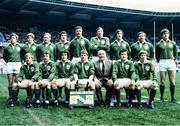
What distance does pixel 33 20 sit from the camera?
3756 centimetres

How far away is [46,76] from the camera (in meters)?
9.23

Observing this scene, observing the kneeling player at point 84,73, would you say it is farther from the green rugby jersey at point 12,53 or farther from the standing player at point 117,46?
the green rugby jersey at point 12,53

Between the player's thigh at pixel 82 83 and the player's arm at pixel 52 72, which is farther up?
the player's arm at pixel 52 72

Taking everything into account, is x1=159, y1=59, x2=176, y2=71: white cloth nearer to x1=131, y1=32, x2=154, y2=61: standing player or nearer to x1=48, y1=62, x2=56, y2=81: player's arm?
x1=131, y1=32, x2=154, y2=61: standing player

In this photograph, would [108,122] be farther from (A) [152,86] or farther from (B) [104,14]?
(B) [104,14]

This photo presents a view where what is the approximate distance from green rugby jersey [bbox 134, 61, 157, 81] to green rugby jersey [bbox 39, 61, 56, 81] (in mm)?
1890

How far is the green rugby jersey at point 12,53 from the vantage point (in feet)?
32.0

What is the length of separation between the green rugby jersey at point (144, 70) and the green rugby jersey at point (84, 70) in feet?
3.36

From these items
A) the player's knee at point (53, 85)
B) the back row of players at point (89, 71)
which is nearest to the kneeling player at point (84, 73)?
the back row of players at point (89, 71)

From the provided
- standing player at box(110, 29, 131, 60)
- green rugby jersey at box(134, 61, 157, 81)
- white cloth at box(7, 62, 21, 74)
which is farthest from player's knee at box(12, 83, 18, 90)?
green rugby jersey at box(134, 61, 157, 81)

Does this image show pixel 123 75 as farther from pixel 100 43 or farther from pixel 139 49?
pixel 100 43

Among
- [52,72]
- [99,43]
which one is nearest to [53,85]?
[52,72]

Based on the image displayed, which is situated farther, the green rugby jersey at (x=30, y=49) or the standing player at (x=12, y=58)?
the green rugby jersey at (x=30, y=49)

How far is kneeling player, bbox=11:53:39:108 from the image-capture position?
348 inches
